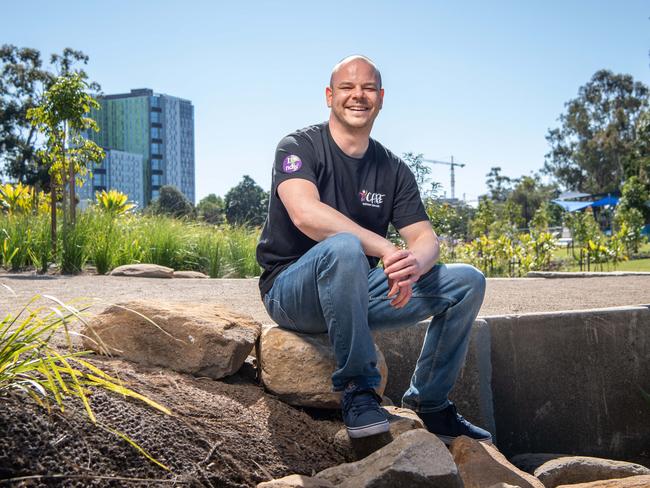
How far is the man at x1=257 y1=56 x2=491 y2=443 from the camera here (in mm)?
2508

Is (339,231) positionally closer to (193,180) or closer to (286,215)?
(286,215)

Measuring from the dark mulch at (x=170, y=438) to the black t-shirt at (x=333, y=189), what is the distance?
1.69 ft

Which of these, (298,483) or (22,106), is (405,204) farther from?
(22,106)

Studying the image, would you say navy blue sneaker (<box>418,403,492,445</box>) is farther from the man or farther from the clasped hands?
the clasped hands

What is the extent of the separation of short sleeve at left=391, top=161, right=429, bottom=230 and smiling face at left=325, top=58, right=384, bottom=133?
28cm

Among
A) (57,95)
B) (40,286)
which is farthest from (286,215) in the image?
(57,95)

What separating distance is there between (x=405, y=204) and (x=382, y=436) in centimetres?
100

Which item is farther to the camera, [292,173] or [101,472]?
[292,173]

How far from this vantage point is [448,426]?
9.70 ft

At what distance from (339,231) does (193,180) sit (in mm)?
118825

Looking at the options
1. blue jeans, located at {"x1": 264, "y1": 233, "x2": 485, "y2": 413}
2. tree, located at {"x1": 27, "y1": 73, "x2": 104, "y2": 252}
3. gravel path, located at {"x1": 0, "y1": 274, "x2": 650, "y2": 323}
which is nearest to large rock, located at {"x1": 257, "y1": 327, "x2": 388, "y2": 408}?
blue jeans, located at {"x1": 264, "y1": 233, "x2": 485, "y2": 413}

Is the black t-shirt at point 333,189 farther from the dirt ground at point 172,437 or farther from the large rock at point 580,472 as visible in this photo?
the large rock at point 580,472

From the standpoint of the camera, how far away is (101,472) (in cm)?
205

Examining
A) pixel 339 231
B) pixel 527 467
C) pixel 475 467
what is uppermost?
pixel 339 231
